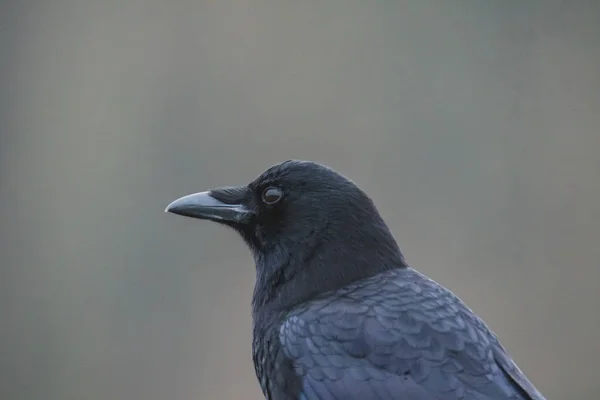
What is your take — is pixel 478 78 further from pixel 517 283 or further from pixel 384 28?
pixel 517 283

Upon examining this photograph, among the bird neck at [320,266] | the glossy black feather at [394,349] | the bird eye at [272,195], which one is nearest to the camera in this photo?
the glossy black feather at [394,349]

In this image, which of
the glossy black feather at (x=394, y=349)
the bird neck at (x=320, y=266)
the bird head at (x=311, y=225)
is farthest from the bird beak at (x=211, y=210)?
the glossy black feather at (x=394, y=349)

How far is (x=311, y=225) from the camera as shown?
2797mm

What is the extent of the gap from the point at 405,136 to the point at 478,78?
2.24ft

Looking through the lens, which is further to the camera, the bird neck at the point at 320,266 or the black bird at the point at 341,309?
the bird neck at the point at 320,266

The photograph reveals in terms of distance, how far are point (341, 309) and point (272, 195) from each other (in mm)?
542

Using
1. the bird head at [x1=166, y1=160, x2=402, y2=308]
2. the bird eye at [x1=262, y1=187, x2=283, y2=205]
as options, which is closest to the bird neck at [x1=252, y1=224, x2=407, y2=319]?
the bird head at [x1=166, y1=160, x2=402, y2=308]

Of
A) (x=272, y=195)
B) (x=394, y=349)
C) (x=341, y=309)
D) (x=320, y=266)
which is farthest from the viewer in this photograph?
(x=272, y=195)

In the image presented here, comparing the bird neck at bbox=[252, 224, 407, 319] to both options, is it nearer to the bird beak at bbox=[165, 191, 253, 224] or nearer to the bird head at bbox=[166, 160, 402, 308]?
the bird head at bbox=[166, 160, 402, 308]

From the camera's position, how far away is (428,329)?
A: 239cm

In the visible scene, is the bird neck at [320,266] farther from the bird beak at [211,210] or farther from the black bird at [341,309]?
the bird beak at [211,210]

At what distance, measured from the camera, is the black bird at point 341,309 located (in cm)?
231

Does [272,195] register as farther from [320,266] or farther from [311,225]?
[320,266]

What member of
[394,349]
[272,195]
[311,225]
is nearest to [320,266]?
[311,225]
